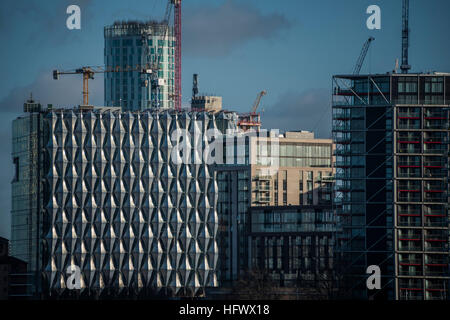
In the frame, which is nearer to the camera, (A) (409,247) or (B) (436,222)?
(A) (409,247)

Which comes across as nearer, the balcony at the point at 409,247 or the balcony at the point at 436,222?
the balcony at the point at 409,247

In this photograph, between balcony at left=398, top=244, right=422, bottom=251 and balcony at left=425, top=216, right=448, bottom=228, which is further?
balcony at left=425, top=216, right=448, bottom=228

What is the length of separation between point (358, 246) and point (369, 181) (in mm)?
10306

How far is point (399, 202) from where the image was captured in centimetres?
19638

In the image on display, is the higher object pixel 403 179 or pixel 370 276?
pixel 403 179

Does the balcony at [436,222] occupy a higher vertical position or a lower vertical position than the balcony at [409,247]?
higher

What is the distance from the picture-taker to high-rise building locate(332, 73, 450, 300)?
19488 centimetres

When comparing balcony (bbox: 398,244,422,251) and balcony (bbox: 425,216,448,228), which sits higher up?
balcony (bbox: 425,216,448,228)

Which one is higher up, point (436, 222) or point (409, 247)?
point (436, 222)

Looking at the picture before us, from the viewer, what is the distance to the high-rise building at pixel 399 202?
195 meters
